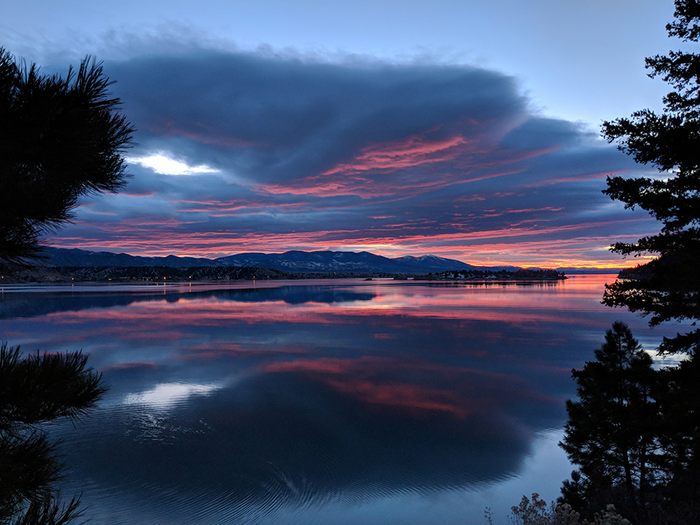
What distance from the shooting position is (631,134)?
9273 millimetres

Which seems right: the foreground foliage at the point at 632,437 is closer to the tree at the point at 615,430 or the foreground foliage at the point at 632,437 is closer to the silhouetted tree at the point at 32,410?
the tree at the point at 615,430

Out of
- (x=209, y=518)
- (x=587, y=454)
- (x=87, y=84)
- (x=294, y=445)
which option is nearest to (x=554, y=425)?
(x=587, y=454)

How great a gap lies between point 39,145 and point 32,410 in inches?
124

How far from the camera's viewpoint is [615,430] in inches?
377

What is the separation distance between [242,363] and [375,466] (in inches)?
471

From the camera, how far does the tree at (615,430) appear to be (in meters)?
8.72

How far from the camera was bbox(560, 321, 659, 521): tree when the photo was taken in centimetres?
872

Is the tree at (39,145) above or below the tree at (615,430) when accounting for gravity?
above

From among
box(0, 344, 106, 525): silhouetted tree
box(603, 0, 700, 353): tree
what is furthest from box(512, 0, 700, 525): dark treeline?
box(0, 344, 106, 525): silhouetted tree

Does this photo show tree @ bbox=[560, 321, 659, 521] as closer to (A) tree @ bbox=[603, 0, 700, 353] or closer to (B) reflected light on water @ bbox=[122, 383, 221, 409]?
(A) tree @ bbox=[603, 0, 700, 353]

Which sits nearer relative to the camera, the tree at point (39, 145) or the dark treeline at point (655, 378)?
the tree at point (39, 145)

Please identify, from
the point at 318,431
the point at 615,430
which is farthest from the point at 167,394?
the point at 615,430

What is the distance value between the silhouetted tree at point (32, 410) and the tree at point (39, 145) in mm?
1498

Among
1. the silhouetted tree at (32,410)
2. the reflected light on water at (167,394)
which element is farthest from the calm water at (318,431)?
the silhouetted tree at (32,410)
